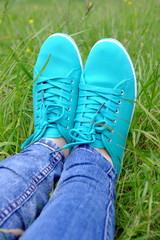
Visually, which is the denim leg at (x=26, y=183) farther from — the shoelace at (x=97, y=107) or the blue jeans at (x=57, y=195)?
the shoelace at (x=97, y=107)

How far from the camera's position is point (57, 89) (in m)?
1.18

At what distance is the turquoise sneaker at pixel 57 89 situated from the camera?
41.7 inches

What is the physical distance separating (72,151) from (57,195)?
0.26m

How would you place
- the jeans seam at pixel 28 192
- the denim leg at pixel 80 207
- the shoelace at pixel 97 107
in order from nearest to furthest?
1. the denim leg at pixel 80 207
2. the jeans seam at pixel 28 192
3. the shoelace at pixel 97 107

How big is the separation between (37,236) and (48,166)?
12.8 inches

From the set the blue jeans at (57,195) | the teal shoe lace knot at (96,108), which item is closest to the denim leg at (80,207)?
the blue jeans at (57,195)

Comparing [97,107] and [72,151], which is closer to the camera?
[72,151]

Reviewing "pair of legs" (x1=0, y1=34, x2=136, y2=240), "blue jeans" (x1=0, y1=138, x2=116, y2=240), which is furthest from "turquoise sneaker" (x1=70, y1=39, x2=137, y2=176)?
"blue jeans" (x1=0, y1=138, x2=116, y2=240)

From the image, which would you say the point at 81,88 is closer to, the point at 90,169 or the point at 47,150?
the point at 47,150

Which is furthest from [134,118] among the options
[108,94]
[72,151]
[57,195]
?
[57,195]

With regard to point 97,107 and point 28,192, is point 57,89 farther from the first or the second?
point 28,192

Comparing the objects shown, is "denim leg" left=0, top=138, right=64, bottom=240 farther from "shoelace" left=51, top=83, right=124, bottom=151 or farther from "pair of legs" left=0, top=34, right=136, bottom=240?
"shoelace" left=51, top=83, right=124, bottom=151

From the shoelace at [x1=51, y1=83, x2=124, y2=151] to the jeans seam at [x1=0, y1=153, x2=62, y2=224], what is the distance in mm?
196

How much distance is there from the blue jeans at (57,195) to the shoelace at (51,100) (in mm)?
142
